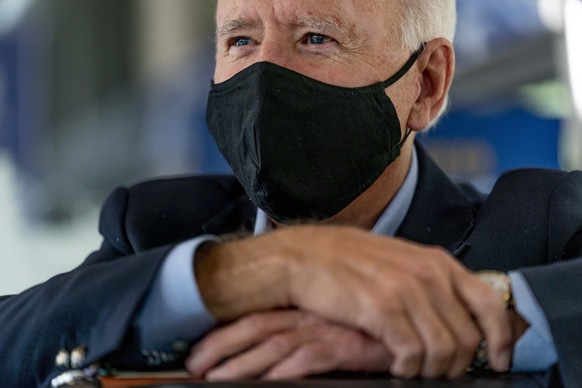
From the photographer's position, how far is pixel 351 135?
183 cm

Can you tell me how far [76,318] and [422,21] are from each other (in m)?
1.13

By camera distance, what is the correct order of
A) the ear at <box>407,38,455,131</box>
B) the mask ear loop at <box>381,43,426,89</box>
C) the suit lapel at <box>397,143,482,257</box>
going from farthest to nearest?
the ear at <box>407,38,455,131</box>, the mask ear loop at <box>381,43,426,89</box>, the suit lapel at <box>397,143,482,257</box>

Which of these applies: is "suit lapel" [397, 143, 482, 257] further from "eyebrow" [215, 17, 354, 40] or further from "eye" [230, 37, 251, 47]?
"eye" [230, 37, 251, 47]

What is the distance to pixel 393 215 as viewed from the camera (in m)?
2.01

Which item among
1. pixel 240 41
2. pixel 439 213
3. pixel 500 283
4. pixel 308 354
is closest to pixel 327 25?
pixel 240 41

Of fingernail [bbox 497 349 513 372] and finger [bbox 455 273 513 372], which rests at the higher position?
finger [bbox 455 273 513 372]

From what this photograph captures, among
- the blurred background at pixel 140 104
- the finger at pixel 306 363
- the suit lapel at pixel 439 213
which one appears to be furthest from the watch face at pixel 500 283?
the blurred background at pixel 140 104

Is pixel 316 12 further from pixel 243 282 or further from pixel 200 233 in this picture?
pixel 243 282

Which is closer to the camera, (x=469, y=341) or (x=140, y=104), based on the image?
(x=469, y=341)

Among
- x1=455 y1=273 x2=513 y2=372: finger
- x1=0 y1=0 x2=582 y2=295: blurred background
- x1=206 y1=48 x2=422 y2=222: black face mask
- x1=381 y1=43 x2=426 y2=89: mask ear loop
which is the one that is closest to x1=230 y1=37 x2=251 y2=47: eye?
x1=206 y1=48 x2=422 y2=222: black face mask

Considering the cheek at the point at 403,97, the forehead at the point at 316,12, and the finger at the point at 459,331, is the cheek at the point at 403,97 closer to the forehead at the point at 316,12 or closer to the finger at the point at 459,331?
the forehead at the point at 316,12

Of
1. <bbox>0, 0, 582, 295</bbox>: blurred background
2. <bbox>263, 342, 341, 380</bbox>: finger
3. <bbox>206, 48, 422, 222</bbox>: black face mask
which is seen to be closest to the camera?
<bbox>263, 342, 341, 380</bbox>: finger

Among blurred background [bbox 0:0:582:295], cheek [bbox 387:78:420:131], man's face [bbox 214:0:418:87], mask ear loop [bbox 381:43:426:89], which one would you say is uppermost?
man's face [bbox 214:0:418:87]

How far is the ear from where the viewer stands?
212cm
